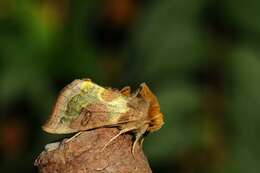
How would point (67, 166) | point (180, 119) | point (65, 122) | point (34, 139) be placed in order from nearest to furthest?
point (67, 166) < point (65, 122) < point (180, 119) < point (34, 139)

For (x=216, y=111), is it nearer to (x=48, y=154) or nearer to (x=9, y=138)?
(x=9, y=138)

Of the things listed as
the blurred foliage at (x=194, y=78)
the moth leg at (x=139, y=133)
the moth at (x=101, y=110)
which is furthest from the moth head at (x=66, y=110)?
the blurred foliage at (x=194, y=78)

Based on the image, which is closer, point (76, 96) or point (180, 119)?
point (76, 96)

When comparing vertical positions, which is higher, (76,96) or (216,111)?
(76,96)

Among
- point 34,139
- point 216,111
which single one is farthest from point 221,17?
point 34,139

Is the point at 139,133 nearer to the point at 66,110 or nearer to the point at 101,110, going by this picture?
the point at 101,110

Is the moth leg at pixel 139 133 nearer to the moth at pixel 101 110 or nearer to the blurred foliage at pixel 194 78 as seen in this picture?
the moth at pixel 101 110

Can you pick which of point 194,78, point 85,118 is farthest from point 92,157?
point 194,78
